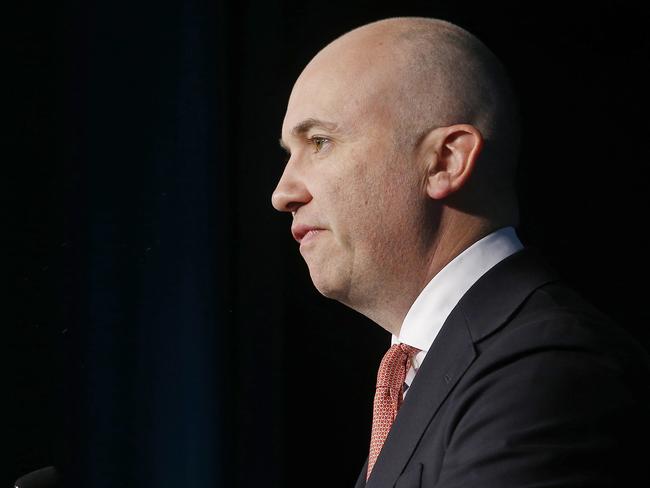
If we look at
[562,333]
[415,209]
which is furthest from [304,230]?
[562,333]

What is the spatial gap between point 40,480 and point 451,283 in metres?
0.58

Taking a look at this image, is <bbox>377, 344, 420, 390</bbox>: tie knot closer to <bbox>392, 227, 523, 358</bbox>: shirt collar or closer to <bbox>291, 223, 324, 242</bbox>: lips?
<bbox>392, 227, 523, 358</bbox>: shirt collar

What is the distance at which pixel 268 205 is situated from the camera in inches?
83.2

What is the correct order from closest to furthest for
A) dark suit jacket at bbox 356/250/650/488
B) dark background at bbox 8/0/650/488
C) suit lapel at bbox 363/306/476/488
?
1. dark suit jacket at bbox 356/250/650/488
2. suit lapel at bbox 363/306/476/488
3. dark background at bbox 8/0/650/488

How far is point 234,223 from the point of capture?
2.11 meters

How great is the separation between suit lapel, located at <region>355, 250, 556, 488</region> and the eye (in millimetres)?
299

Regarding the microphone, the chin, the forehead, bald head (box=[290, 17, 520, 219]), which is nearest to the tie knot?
the chin

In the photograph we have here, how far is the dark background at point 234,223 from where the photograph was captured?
1906 millimetres

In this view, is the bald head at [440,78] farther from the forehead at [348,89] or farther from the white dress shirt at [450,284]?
the white dress shirt at [450,284]

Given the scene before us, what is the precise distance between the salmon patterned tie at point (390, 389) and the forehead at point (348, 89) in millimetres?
323

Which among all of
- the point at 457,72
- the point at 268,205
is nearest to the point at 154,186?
the point at 268,205

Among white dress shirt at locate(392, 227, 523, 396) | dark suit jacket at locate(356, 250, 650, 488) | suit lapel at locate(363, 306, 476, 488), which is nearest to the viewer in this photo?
dark suit jacket at locate(356, 250, 650, 488)

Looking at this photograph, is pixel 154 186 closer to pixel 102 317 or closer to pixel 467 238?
pixel 102 317

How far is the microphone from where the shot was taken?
95cm
